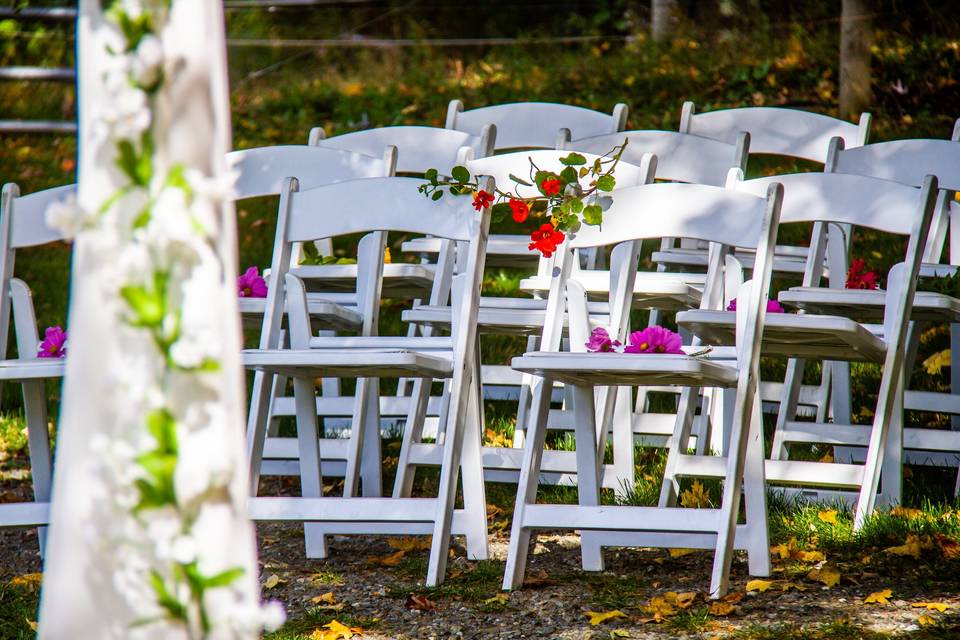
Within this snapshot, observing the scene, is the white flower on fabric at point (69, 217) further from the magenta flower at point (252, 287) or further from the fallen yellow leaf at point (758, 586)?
the magenta flower at point (252, 287)

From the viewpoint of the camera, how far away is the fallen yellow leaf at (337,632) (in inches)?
124

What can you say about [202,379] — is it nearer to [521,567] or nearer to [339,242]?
[521,567]

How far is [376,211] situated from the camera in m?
4.00

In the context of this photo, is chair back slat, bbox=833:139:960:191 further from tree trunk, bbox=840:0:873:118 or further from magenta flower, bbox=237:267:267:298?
tree trunk, bbox=840:0:873:118

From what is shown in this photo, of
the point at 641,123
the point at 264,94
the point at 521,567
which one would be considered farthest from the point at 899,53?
the point at 521,567

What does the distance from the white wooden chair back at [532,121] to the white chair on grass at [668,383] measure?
198cm

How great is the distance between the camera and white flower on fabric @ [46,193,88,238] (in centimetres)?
140

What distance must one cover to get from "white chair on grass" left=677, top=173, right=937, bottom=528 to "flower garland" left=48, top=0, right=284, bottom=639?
7.80 ft

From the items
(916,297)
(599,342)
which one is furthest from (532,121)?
(599,342)

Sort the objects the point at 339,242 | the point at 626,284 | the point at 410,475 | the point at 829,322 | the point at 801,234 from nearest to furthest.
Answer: the point at 829,322 < the point at 626,284 < the point at 410,475 < the point at 801,234 < the point at 339,242

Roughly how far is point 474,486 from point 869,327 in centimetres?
132

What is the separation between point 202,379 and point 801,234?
6395 millimetres

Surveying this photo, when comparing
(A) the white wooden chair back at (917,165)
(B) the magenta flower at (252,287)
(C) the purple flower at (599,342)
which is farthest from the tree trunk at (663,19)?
(C) the purple flower at (599,342)

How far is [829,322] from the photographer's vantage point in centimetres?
336
